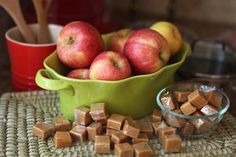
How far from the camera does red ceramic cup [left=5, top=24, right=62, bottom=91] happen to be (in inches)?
28.3

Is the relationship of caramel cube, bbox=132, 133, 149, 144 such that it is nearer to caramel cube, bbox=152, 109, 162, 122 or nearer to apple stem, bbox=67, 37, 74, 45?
caramel cube, bbox=152, 109, 162, 122

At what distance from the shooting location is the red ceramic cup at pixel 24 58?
28.3 inches

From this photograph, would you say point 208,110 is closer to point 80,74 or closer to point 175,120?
point 175,120

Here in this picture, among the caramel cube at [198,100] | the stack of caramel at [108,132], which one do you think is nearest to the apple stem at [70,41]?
the stack of caramel at [108,132]

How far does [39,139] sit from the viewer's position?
1.98 ft

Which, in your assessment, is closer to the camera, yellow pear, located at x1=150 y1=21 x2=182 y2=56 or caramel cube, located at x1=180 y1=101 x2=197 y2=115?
caramel cube, located at x1=180 y1=101 x2=197 y2=115

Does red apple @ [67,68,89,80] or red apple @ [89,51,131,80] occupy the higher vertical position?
red apple @ [89,51,131,80]

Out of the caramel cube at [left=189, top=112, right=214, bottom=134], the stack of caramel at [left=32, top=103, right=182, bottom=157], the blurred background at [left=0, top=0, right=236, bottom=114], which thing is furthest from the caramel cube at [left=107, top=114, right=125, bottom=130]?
the blurred background at [left=0, top=0, right=236, bottom=114]

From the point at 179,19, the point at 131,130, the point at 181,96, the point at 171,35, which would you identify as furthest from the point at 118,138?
the point at 179,19

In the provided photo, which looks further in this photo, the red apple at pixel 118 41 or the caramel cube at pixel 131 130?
the red apple at pixel 118 41

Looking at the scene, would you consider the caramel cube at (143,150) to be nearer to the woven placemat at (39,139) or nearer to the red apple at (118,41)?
the woven placemat at (39,139)

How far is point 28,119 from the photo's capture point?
654mm

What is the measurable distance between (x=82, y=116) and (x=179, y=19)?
24.2 inches

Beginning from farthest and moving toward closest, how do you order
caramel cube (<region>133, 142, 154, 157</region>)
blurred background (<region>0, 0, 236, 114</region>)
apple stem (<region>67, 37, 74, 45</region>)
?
1. blurred background (<region>0, 0, 236, 114</region>)
2. apple stem (<region>67, 37, 74, 45</region>)
3. caramel cube (<region>133, 142, 154, 157</region>)
